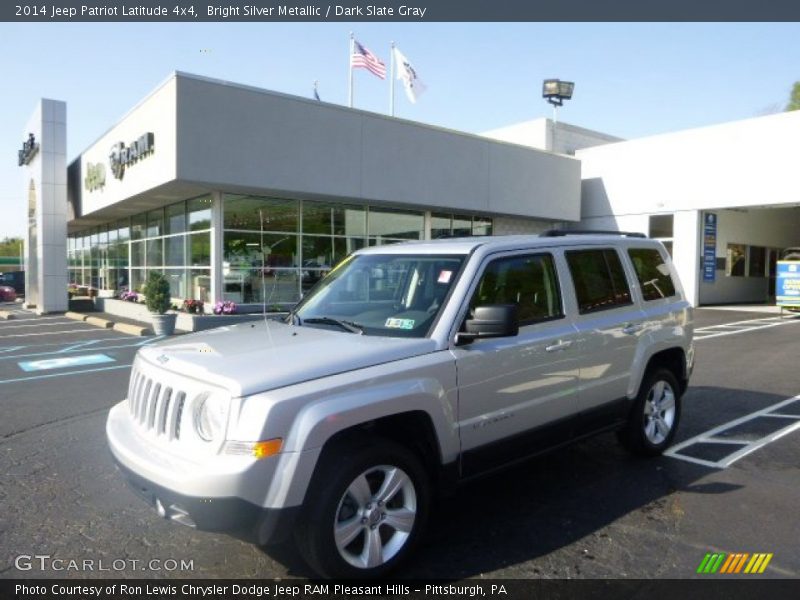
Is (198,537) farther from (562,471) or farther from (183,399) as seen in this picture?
(562,471)

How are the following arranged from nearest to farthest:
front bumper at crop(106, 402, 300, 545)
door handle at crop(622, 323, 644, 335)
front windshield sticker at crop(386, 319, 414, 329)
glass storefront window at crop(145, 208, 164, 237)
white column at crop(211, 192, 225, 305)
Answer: front bumper at crop(106, 402, 300, 545), front windshield sticker at crop(386, 319, 414, 329), door handle at crop(622, 323, 644, 335), white column at crop(211, 192, 225, 305), glass storefront window at crop(145, 208, 164, 237)

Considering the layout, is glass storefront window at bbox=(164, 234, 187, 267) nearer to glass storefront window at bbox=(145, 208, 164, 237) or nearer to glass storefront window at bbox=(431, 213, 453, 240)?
glass storefront window at bbox=(145, 208, 164, 237)

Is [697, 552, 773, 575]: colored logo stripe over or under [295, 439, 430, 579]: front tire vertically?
under

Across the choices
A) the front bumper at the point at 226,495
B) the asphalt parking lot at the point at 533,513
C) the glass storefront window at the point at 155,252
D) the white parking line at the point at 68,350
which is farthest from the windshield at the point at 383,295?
the glass storefront window at the point at 155,252

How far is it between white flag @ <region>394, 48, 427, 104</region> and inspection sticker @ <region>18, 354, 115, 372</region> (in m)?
18.7

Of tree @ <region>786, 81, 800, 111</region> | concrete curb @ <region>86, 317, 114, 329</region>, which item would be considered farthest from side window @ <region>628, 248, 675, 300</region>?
tree @ <region>786, 81, 800, 111</region>

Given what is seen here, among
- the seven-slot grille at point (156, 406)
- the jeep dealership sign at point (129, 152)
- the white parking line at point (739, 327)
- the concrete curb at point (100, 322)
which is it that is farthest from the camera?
the concrete curb at point (100, 322)

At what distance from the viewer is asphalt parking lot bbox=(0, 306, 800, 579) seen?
3.45 metres

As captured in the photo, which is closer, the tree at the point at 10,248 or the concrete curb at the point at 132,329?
the concrete curb at the point at 132,329

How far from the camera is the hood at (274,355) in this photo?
303 cm

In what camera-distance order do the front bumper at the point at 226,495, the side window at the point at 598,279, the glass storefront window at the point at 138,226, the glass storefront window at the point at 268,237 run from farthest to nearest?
the glass storefront window at the point at 138,226 → the glass storefront window at the point at 268,237 → the side window at the point at 598,279 → the front bumper at the point at 226,495

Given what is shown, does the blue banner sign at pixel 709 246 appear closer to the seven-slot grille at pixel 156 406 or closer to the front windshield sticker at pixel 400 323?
the front windshield sticker at pixel 400 323

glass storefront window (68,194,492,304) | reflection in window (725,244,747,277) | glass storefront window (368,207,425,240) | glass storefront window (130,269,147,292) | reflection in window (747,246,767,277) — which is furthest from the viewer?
reflection in window (747,246,767,277)

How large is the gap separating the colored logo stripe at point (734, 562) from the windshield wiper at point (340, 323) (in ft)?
7.89
